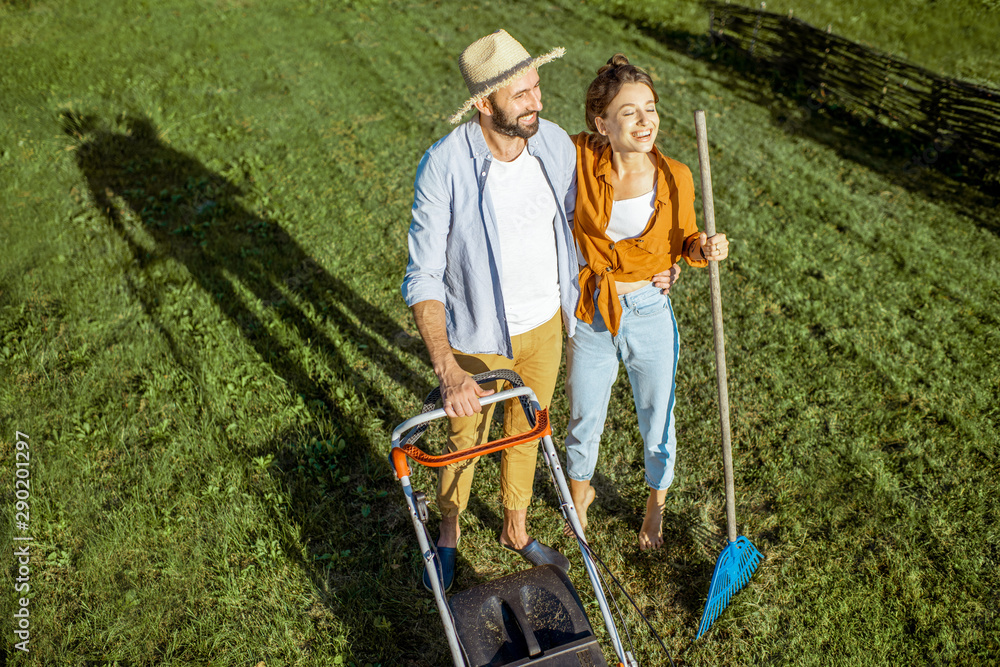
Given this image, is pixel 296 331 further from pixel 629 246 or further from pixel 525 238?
pixel 629 246

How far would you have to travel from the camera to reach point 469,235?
2.98m

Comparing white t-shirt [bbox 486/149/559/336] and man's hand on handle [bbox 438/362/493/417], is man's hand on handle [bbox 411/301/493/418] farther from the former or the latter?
white t-shirt [bbox 486/149/559/336]

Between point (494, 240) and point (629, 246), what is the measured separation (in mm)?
680

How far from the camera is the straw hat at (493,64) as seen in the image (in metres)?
2.72

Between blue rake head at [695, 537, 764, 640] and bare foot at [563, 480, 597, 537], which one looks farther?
bare foot at [563, 480, 597, 537]

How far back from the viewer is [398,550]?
4.08 meters

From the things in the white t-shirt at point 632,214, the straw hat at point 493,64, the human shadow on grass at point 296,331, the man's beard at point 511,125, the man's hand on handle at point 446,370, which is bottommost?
the human shadow on grass at point 296,331

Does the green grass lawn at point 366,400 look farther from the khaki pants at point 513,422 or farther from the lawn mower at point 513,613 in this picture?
the lawn mower at point 513,613

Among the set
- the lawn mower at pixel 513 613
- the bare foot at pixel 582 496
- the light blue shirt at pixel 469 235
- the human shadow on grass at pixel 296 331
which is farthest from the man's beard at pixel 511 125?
the human shadow on grass at pixel 296 331

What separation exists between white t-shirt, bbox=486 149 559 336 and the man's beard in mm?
168

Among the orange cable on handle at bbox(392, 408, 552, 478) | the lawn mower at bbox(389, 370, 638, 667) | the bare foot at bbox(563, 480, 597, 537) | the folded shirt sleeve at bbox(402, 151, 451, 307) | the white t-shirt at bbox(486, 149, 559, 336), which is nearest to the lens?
the lawn mower at bbox(389, 370, 638, 667)

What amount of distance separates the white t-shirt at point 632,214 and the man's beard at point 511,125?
0.57 metres

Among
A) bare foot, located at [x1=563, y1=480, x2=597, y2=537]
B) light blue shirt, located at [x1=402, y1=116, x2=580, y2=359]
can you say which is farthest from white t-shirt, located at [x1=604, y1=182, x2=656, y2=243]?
bare foot, located at [x1=563, y1=480, x2=597, y2=537]

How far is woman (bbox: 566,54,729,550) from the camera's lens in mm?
2906
